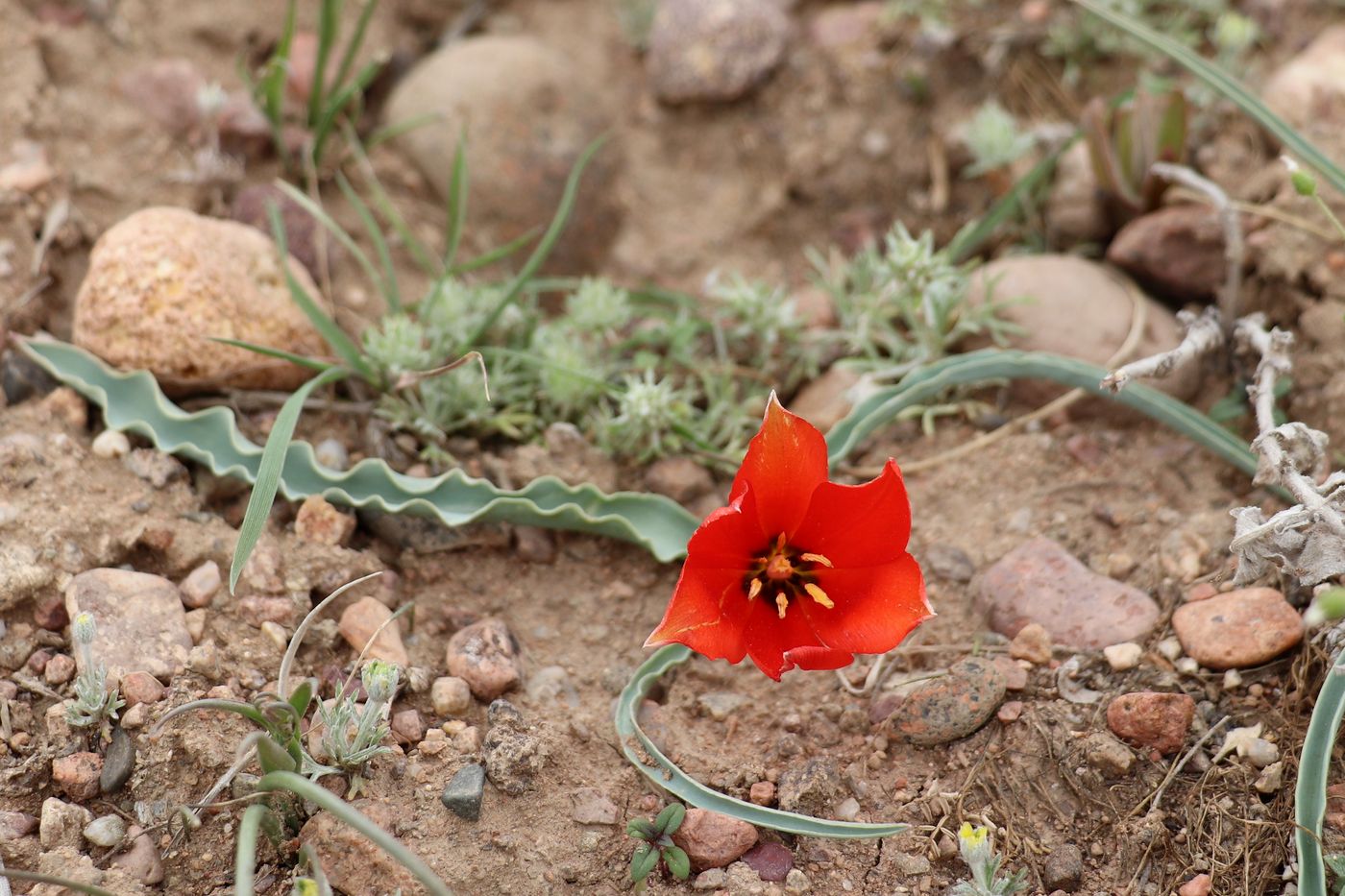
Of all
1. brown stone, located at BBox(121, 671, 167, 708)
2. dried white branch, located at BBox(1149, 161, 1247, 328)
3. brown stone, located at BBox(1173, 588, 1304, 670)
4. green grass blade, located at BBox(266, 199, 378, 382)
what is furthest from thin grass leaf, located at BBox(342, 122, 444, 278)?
brown stone, located at BBox(1173, 588, 1304, 670)

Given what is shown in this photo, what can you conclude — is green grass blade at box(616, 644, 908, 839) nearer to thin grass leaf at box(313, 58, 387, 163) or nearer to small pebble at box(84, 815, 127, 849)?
small pebble at box(84, 815, 127, 849)

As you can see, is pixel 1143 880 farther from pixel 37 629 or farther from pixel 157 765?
pixel 37 629

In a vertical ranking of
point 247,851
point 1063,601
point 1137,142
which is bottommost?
point 1063,601

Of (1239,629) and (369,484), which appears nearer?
(1239,629)

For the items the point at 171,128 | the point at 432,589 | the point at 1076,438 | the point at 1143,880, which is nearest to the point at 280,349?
the point at 432,589

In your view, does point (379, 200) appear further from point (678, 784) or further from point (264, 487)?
point (678, 784)

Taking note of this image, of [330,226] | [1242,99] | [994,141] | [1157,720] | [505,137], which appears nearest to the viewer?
[1157,720]

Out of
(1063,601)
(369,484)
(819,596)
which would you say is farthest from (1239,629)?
(369,484)

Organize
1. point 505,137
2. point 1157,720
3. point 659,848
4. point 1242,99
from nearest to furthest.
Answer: point 659,848
point 1157,720
point 1242,99
point 505,137
